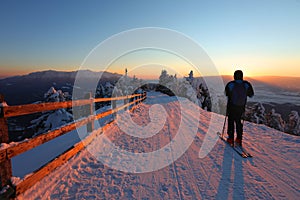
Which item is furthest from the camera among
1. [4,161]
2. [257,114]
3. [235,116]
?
[257,114]

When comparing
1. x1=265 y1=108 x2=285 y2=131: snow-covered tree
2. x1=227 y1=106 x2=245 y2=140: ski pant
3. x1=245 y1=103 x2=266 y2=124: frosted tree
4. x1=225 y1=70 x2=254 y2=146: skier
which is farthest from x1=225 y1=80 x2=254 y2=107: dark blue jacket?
x1=265 y1=108 x2=285 y2=131: snow-covered tree

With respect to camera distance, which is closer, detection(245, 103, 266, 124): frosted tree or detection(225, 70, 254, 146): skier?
detection(225, 70, 254, 146): skier

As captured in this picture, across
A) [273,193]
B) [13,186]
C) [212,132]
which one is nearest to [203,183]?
[273,193]

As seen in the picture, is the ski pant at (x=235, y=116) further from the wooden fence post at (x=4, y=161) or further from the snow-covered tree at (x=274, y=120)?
the snow-covered tree at (x=274, y=120)

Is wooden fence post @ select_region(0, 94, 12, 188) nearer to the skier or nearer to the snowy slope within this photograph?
the snowy slope

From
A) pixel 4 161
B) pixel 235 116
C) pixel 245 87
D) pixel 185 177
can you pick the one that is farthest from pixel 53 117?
pixel 245 87

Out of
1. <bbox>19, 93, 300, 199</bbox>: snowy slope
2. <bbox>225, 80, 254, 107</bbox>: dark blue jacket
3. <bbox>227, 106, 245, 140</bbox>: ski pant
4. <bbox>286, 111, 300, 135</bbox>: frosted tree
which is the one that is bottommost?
<bbox>286, 111, 300, 135</bbox>: frosted tree

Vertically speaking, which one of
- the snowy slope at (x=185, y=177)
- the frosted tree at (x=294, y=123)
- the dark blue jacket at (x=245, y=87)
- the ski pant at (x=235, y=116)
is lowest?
the frosted tree at (x=294, y=123)

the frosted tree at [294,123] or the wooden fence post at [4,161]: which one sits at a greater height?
the wooden fence post at [4,161]

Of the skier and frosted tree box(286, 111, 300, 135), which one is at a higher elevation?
the skier

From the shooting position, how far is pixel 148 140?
6.46 m

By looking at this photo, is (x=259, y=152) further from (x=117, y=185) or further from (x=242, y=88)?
(x=117, y=185)

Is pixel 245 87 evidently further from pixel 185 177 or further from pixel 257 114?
pixel 257 114

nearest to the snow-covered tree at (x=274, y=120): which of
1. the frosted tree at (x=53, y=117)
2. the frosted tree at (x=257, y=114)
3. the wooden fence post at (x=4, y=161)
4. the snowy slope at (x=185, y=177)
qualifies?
the frosted tree at (x=257, y=114)
